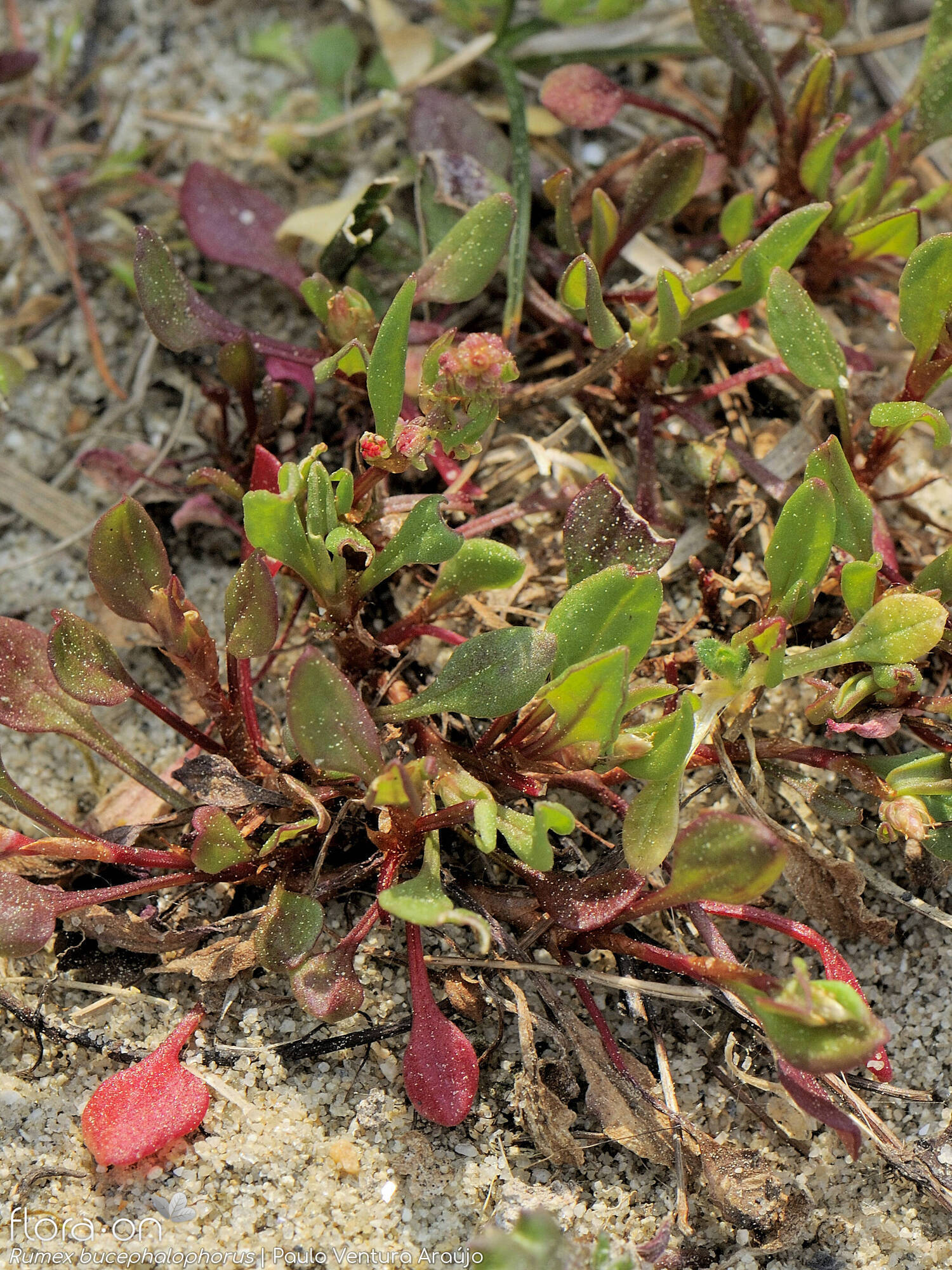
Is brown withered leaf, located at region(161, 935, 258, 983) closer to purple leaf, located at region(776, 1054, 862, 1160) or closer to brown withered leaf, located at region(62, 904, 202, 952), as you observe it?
brown withered leaf, located at region(62, 904, 202, 952)

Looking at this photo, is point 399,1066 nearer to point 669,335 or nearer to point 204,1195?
point 204,1195

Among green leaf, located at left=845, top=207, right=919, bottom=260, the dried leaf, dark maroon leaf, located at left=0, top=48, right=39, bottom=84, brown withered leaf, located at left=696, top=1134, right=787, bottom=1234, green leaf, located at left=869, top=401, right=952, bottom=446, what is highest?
dark maroon leaf, located at left=0, top=48, right=39, bottom=84

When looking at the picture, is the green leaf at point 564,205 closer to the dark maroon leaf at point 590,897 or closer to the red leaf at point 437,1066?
the dark maroon leaf at point 590,897

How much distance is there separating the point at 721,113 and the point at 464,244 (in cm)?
107

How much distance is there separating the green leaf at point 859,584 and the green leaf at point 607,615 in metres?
0.34

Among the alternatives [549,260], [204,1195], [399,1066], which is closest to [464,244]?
[549,260]

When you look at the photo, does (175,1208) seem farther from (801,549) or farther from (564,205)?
(564,205)

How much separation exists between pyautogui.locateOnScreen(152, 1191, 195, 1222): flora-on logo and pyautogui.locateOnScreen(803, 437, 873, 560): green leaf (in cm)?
138

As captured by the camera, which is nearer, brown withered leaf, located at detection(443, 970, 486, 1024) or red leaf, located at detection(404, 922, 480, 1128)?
red leaf, located at detection(404, 922, 480, 1128)

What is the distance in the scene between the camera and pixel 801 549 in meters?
1.73

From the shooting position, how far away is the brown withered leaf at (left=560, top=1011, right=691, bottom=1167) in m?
1.61

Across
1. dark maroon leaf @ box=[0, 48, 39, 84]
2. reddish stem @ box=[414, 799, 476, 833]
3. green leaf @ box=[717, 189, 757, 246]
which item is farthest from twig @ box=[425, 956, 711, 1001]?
dark maroon leaf @ box=[0, 48, 39, 84]

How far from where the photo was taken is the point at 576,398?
2.24 m

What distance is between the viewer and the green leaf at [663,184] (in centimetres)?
208
